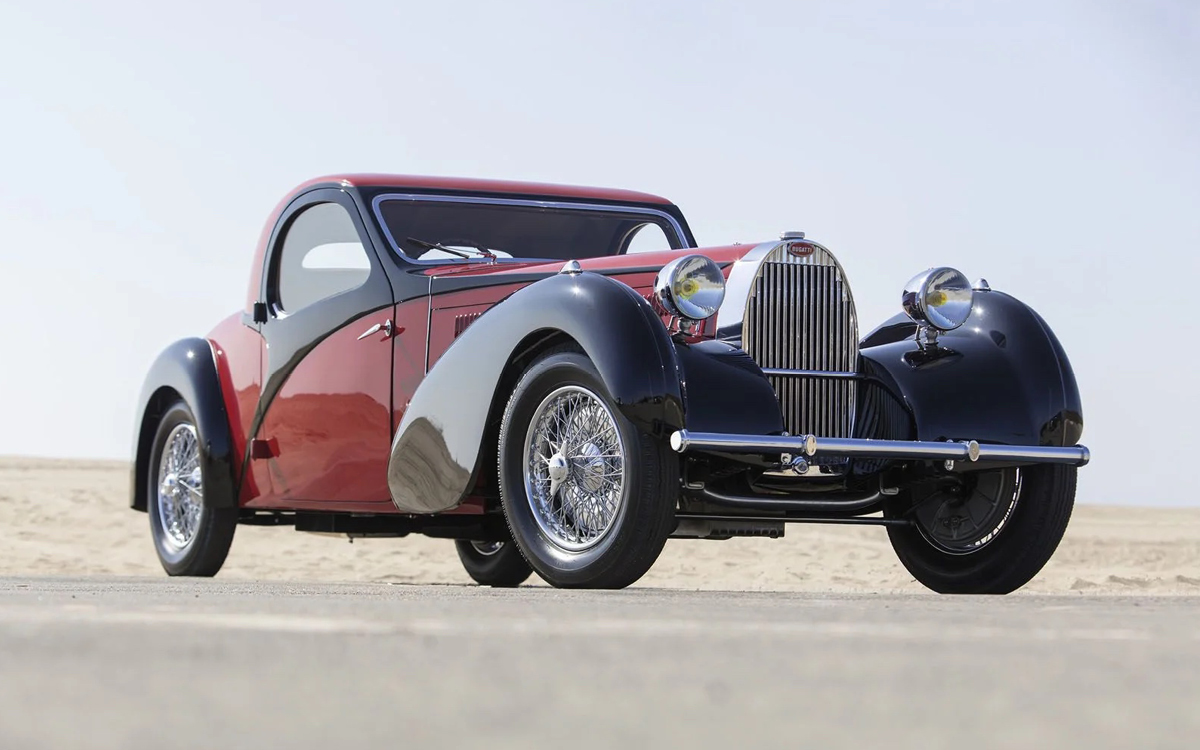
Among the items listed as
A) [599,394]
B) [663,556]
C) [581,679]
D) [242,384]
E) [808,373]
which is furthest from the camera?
[663,556]

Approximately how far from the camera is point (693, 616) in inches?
152

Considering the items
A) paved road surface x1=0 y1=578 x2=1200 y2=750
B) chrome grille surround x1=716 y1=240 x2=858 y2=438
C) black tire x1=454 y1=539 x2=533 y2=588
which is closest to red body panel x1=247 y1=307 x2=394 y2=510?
black tire x1=454 y1=539 x2=533 y2=588

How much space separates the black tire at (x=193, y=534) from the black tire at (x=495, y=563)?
59.2 inches

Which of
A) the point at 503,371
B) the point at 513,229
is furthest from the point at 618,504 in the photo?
the point at 513,229

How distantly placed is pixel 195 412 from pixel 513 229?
74.5 inches

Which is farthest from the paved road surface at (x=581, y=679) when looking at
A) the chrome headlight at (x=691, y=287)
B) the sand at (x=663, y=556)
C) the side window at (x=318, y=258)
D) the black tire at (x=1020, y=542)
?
the sand at (x=663, y=556)

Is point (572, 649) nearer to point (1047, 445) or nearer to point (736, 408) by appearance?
point (736, 408)

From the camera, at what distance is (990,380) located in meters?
6.39

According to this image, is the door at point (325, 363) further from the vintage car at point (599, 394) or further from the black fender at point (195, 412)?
the black fender at point (195, 412)

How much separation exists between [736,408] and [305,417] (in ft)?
9.01

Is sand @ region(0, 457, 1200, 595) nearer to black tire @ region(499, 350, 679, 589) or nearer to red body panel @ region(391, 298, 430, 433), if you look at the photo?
red body panel @ region(391, 298, 430, 433)

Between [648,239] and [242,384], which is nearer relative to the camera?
[242,384]

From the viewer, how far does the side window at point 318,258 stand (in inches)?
303

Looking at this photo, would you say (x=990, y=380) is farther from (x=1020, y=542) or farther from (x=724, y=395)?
(x=724, y=395)
